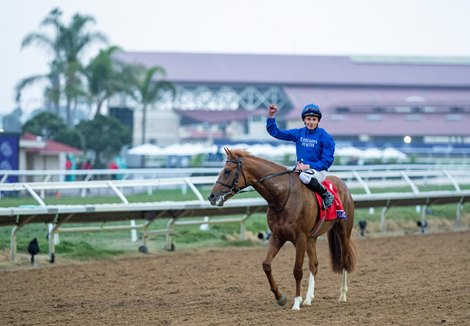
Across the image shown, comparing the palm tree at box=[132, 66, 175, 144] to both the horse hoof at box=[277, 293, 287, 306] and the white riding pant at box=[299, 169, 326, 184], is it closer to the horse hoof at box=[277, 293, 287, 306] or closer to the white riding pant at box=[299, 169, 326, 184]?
the white riding pant at box=[299, 169, 326, 184]

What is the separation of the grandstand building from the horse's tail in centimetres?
4329

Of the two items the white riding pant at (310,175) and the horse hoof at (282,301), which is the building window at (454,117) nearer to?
the white riding pant at (310,175)

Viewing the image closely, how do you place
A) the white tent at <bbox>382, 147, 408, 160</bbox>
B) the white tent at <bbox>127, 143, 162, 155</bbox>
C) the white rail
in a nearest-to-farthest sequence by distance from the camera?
1. the white rail
2. the white tent at <bbox>127, 143, 162, 155</bbox>
3. the white tent at <bbox>382, 147, 408, 160</bbox>

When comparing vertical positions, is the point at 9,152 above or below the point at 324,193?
above

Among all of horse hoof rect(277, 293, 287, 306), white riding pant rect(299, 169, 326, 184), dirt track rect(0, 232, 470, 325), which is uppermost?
white riding pant rect(299, 169, 326, 184)

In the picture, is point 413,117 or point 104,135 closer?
point 104,135

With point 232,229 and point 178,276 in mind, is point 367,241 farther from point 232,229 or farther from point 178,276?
point 178,276

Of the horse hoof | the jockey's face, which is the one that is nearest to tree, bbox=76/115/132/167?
the jockey's face

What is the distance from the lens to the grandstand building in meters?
58.0

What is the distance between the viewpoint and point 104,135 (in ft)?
132

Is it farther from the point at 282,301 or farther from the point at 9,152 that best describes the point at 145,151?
the point at 282,301

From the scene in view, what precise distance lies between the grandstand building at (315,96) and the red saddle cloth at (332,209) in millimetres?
43552

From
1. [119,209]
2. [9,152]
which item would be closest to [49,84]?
[9,152]

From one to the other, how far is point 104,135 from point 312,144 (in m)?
31.9
